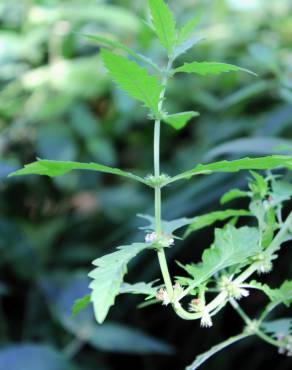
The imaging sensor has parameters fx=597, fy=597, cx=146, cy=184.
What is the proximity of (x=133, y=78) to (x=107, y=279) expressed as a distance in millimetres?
108

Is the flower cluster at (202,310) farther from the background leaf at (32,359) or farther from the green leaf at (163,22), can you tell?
the background leaf at (32,359)

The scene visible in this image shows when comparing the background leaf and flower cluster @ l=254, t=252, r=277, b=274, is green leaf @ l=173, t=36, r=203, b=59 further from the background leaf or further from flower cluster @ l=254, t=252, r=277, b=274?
the background leaf

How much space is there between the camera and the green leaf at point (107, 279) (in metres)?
0.27

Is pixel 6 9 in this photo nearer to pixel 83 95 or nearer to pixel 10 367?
pixel 83 95

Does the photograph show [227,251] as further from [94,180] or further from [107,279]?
[94,180]

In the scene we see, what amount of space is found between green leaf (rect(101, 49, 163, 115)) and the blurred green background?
47 centimetres

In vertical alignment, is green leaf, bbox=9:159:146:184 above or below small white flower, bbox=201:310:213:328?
above

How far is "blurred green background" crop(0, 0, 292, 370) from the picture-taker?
0.85 m

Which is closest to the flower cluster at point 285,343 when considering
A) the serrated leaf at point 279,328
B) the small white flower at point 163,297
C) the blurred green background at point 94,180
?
the serrated leaf at point 279,328

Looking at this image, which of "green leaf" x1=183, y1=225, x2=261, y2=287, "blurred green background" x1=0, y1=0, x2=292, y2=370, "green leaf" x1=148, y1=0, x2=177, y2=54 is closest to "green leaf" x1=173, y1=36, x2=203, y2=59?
"green leaf" x1=148, y1=0, x2=177, y2=54

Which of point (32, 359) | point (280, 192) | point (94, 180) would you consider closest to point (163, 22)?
point (280, 192)

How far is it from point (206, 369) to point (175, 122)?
1.96 feet

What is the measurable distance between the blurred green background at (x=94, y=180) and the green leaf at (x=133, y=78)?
47 centimetres

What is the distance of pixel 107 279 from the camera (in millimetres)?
292
